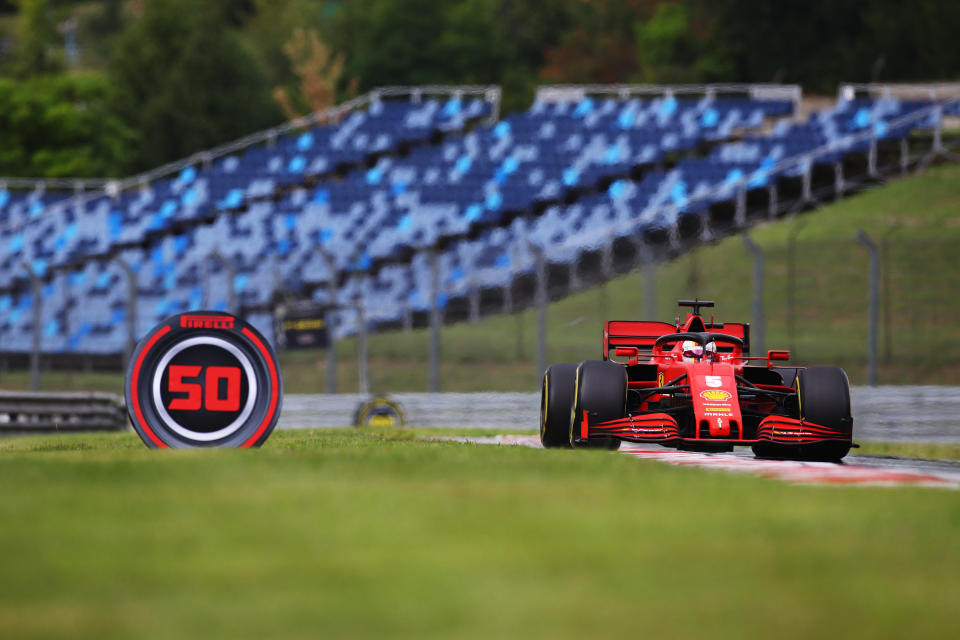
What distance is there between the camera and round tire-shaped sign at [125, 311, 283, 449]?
868 cm

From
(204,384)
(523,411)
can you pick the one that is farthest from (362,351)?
(204,384)

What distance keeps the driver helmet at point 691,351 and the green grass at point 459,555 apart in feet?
11.6

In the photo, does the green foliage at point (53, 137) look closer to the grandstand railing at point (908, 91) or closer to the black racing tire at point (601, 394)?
the grandstand railing at point (908, 91)

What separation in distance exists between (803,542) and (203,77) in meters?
55.8

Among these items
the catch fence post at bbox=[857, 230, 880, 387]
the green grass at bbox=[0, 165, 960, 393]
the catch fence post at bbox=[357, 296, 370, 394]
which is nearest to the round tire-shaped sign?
the catch fence post at bbox=[857, 230, 880, 387]

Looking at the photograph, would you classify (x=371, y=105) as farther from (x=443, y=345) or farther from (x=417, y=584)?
(x=417, y=584)

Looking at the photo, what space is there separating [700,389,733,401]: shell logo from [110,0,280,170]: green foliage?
4837 centimetres

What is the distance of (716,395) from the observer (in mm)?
10031

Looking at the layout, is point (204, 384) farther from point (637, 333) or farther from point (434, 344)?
point (434, 344)

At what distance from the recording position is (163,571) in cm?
441

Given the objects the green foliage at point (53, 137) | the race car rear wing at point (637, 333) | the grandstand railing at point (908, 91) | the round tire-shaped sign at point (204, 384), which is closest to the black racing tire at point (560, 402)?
the race car rear wing at point (637, 333)

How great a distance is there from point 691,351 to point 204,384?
353 centimetres

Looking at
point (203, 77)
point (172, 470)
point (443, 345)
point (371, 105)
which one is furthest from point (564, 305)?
point (203, 77)

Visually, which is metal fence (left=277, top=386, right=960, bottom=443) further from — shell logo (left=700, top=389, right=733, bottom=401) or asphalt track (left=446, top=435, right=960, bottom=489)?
shell logo (left=700, top=389, right=733, bottom=401)
